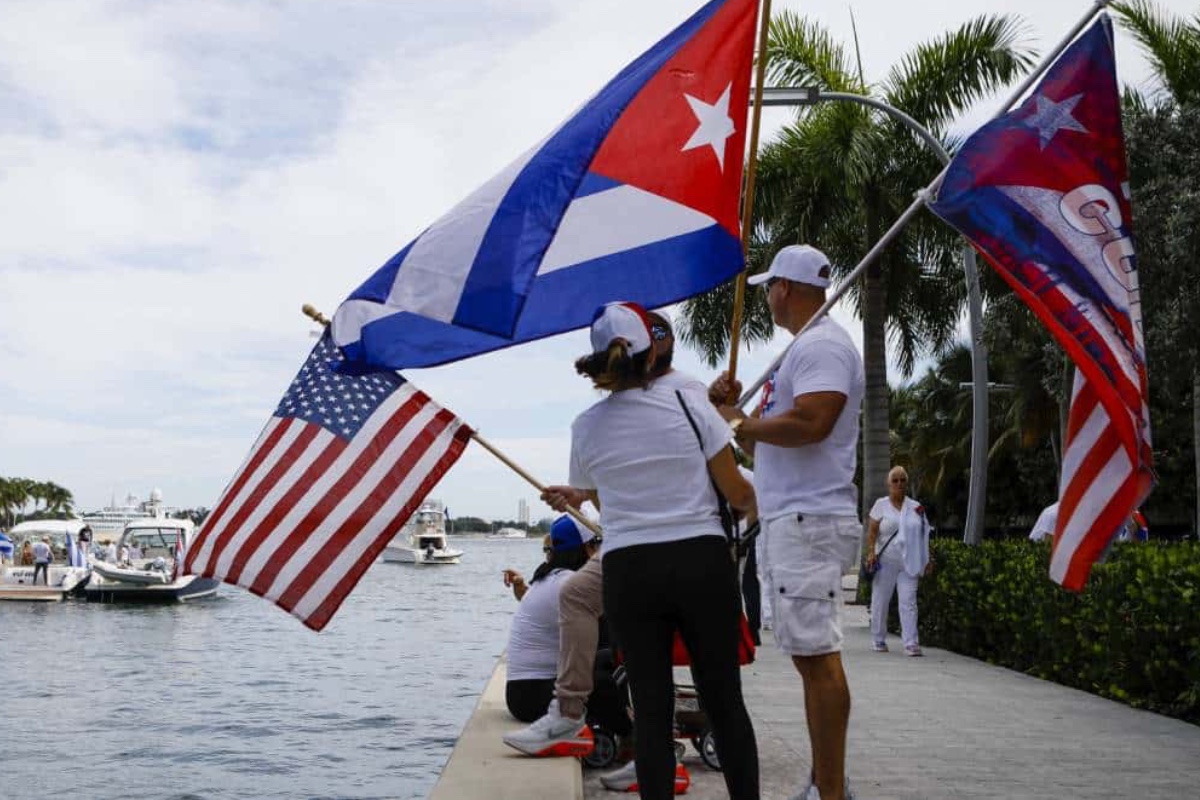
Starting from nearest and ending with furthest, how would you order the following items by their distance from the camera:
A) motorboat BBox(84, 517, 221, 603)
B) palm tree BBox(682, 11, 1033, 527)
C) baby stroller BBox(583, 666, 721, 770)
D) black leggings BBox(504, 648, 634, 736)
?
black leggings BBox(504, 648, 634, 736), baby stroller BBox(583, 666, 721, 770), palm tree BBox(682, 11, 1033, 527), motorboat BBox(84, 517, 221, 603)

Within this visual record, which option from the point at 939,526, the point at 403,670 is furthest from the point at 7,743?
the point at 939,526

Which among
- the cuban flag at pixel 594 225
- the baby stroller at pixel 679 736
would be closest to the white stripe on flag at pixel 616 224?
the cuban flag at pixel 594 225

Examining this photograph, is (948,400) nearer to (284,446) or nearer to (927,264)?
(927,264)

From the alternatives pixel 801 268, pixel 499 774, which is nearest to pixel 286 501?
pixel 499 774

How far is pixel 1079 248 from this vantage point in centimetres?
593

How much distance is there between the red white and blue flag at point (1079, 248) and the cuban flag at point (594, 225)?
1.04 m

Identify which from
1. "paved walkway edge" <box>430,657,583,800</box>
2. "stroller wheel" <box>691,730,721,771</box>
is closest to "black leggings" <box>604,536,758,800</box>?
"paved walkway edge" <box>430,657,583,800</box>

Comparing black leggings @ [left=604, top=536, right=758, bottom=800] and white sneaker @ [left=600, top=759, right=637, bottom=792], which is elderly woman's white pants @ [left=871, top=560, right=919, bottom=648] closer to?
white sneaker @ [left=600, top=759, right=637, bottom=792]

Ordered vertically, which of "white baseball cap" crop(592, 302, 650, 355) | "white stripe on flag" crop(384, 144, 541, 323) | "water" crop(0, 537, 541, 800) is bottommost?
"water" crop(0, 537, 541, 800)

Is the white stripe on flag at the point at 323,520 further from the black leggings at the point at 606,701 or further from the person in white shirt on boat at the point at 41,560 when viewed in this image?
the person in white shirt on boat at the point at 41,560

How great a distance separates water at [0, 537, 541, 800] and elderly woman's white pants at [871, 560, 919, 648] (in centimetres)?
435

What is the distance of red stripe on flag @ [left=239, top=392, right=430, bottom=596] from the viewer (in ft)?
21.3

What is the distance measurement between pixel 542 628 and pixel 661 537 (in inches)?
115

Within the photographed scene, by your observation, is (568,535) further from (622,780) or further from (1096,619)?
(1096,619)
